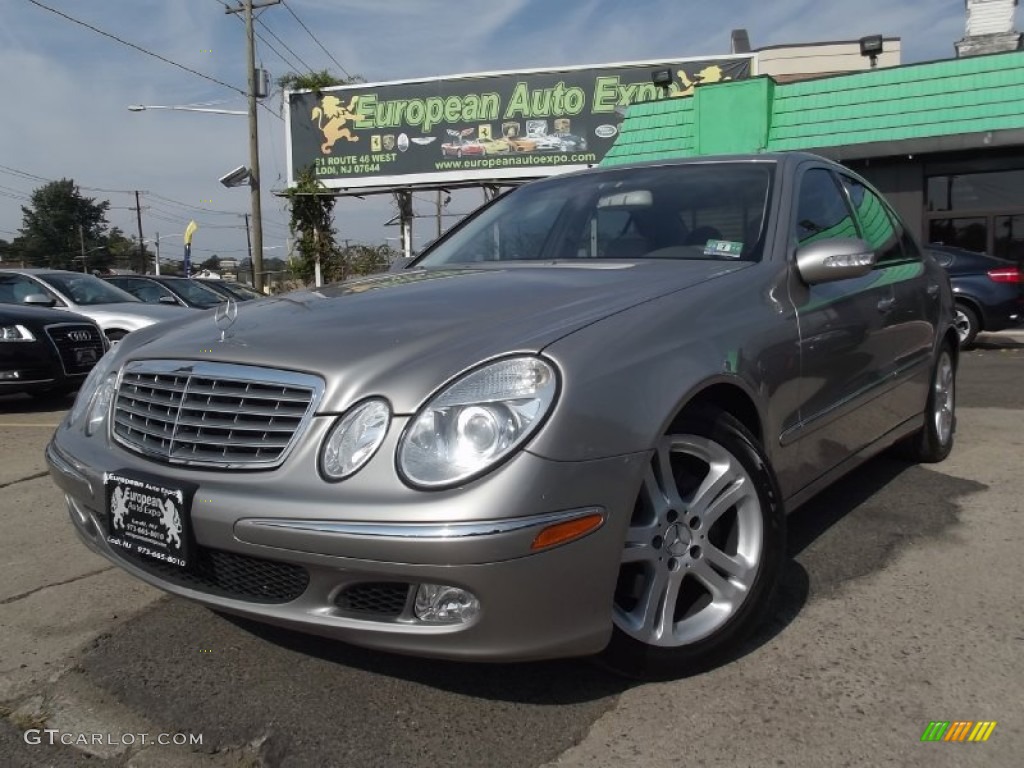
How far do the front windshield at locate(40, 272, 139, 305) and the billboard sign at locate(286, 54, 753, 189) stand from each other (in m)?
12.0

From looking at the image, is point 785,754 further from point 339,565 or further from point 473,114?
point 473,114

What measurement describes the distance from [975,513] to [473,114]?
1929 centimetres

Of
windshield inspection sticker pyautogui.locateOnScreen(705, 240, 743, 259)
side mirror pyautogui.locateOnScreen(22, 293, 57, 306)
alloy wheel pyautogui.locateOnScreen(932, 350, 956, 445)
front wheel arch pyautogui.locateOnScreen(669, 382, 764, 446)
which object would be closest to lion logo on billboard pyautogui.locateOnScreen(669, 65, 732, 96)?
side mirror pyautogui.locateOnScreen(22, 293, 57, 306)

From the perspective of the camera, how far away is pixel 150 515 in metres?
2.27

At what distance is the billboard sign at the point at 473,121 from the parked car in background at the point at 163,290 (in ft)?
30.8

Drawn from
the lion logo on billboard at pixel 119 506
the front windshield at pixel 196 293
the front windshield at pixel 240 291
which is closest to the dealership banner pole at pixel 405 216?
the front windshield at pixel 240 291

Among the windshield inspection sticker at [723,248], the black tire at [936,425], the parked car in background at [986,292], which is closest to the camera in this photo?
the windshield inspection sticker at [723,248]

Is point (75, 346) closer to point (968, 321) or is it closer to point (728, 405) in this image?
point (728, 405)

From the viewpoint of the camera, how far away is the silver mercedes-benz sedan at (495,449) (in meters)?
1.98

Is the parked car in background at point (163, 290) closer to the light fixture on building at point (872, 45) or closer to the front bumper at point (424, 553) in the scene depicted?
the front bumper at point (424, 553)

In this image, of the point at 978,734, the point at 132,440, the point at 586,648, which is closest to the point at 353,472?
the point at 586,648

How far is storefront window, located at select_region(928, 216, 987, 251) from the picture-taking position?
14.2m

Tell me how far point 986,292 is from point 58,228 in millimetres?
85393

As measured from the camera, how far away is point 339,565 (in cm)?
198
